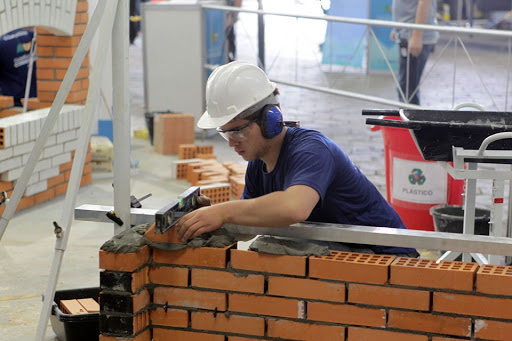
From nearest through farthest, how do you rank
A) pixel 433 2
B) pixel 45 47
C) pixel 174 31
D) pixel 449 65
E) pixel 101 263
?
pixel 101 263
pixel 45 47
pixel 433 2
pixel 174 31
pixel 449 65

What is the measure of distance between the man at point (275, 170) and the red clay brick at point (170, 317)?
35 centimetres

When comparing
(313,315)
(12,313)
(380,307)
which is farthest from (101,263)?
(12,313)

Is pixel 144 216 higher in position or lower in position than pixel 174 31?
lower

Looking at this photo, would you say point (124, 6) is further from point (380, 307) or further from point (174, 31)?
point (174, 31)

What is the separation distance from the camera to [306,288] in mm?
3230

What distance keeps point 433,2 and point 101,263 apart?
629cm

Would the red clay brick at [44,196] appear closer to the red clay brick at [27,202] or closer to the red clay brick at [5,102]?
the red clay brick at [27,202]

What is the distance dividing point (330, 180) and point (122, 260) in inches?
37.4

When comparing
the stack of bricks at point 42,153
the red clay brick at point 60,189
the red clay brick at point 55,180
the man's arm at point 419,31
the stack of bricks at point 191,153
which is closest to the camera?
the stack of bricks at point 42,153

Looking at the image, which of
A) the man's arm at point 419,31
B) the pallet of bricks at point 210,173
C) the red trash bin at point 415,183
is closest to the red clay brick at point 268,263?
the red trash bin at point 415,183

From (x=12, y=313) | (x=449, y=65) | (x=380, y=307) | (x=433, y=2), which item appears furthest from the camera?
(x=449, y=65)

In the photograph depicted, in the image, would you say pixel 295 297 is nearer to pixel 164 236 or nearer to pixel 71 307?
pixel 164 236

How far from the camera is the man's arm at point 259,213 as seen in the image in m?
3.18

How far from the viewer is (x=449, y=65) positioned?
15.8m
